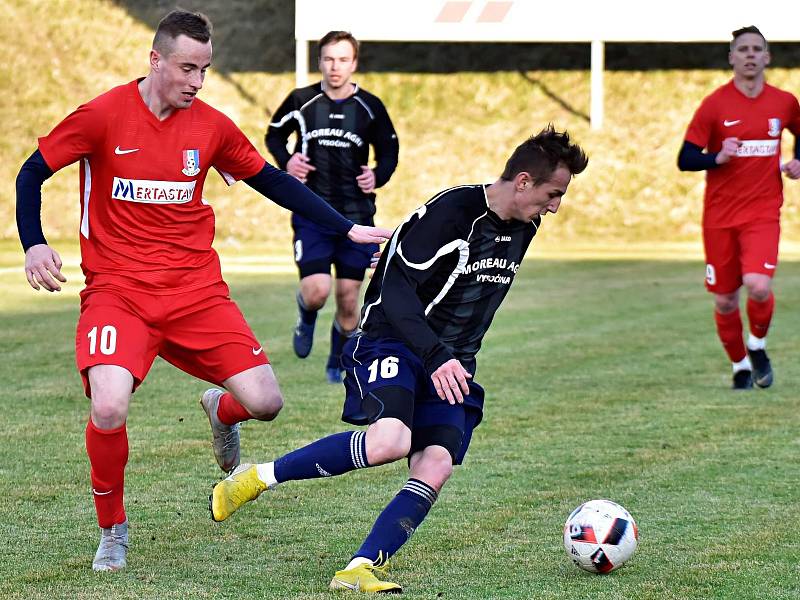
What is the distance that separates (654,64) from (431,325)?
23.9 meters

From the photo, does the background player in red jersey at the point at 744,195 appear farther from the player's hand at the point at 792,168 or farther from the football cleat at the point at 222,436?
the football cleat at the point at 222,436

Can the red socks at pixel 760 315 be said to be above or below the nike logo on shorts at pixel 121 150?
below

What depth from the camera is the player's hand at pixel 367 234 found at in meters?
5.72

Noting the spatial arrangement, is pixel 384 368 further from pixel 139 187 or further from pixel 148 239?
pixel 139 187

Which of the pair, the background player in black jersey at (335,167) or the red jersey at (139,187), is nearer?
the red jersey at (139,187)

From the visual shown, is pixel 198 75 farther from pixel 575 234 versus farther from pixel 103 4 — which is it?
pixel 103 4

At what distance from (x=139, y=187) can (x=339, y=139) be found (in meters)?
4.90

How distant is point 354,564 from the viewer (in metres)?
4.76

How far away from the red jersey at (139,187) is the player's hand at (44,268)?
408mm

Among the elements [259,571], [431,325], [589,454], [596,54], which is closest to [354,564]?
[259,571]

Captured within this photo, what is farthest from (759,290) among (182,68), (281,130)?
(182,68)

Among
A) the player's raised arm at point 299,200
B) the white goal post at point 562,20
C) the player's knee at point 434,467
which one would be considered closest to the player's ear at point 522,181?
the player's raised arm at point 299,200

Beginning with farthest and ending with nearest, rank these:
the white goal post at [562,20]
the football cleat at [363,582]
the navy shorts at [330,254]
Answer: the white goal post at [562,20], the navy shorts at [330,254], the football cleat at [363,582]

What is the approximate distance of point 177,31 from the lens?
208 inches
